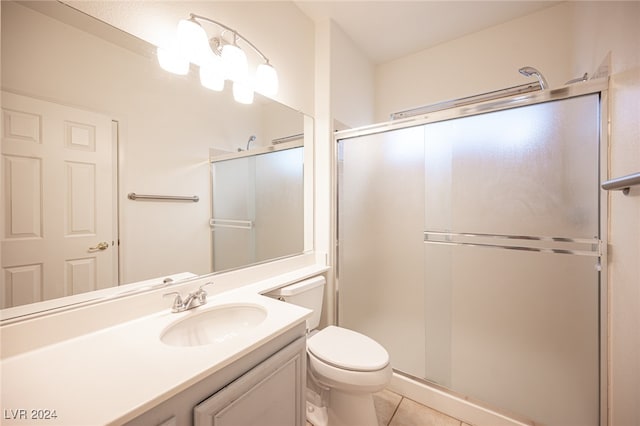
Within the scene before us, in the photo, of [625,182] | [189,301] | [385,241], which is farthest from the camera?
[385,241]

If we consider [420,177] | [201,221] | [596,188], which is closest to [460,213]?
[420,177]

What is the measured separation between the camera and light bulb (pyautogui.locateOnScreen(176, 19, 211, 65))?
1068 mm

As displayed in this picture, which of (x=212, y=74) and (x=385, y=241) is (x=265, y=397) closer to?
(x=385, y=241)

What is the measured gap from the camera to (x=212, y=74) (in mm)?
1229

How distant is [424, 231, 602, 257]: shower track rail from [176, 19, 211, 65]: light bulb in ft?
5.13

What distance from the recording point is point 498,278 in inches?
53.4

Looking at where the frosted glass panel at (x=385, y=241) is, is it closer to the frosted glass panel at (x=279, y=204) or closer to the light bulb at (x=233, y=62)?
the frosted glass panel at (x=279, y=204)

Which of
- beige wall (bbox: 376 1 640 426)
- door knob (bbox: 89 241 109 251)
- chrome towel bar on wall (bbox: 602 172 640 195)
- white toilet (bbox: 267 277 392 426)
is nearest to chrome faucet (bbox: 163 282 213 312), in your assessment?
door knob (bbox: 89 241 109 251)

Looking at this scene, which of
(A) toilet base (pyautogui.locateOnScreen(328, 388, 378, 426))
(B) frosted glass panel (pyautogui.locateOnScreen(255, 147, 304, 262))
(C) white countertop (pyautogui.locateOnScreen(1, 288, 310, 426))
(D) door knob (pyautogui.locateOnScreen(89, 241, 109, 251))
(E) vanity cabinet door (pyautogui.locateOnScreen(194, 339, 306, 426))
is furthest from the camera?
(B) frosted glass panel (pyautogui.locateOnScreen(255, 147, 304, 262))

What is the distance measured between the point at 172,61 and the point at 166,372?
3.97 feet

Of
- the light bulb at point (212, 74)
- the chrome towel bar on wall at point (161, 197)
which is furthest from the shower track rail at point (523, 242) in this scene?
the light bulb at point (212, 74)

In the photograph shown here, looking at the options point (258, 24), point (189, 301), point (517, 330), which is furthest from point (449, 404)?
point (258, 24)

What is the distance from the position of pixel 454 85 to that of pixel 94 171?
2.48 meters

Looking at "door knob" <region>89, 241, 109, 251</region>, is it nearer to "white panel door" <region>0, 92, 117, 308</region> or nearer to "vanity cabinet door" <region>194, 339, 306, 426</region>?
"white panel door" <region>0, 92, 117, 308</region>
